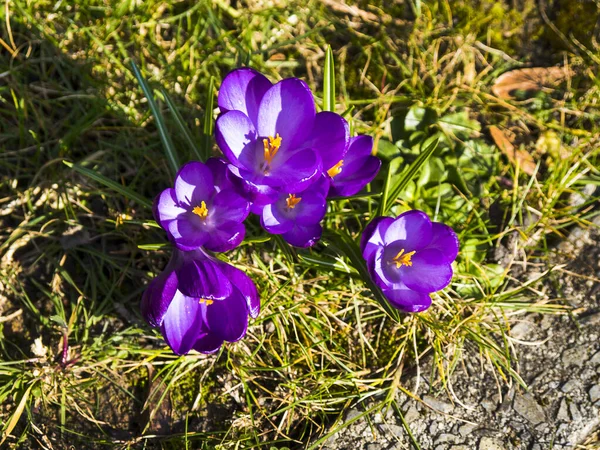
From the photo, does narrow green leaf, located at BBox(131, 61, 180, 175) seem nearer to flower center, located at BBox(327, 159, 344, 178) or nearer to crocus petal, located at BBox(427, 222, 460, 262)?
flower center, located at BBox(327, 159, 344, 178)

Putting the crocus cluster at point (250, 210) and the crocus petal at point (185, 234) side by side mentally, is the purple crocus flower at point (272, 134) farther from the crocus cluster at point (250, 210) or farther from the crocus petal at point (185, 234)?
the crocus petal at point (185, 234)

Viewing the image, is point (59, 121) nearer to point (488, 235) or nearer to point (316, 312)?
point (316, 312)

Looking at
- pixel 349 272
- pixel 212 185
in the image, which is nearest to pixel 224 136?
pixel 212 185

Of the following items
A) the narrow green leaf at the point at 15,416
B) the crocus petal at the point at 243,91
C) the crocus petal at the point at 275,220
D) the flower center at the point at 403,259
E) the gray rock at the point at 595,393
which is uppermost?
the crocus petal at the point at 243,91

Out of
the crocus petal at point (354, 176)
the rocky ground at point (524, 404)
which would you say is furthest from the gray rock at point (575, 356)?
the crocus petal at point (354, 176)

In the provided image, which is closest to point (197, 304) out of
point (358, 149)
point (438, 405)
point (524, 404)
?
point (358, 149)

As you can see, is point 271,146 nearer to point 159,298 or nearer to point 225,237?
point 225,237

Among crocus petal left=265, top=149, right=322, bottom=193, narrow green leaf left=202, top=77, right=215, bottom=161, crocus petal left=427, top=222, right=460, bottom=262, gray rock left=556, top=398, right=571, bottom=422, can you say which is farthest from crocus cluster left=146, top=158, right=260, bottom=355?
gray rock left=556, top=398, right=571, bottom=422
